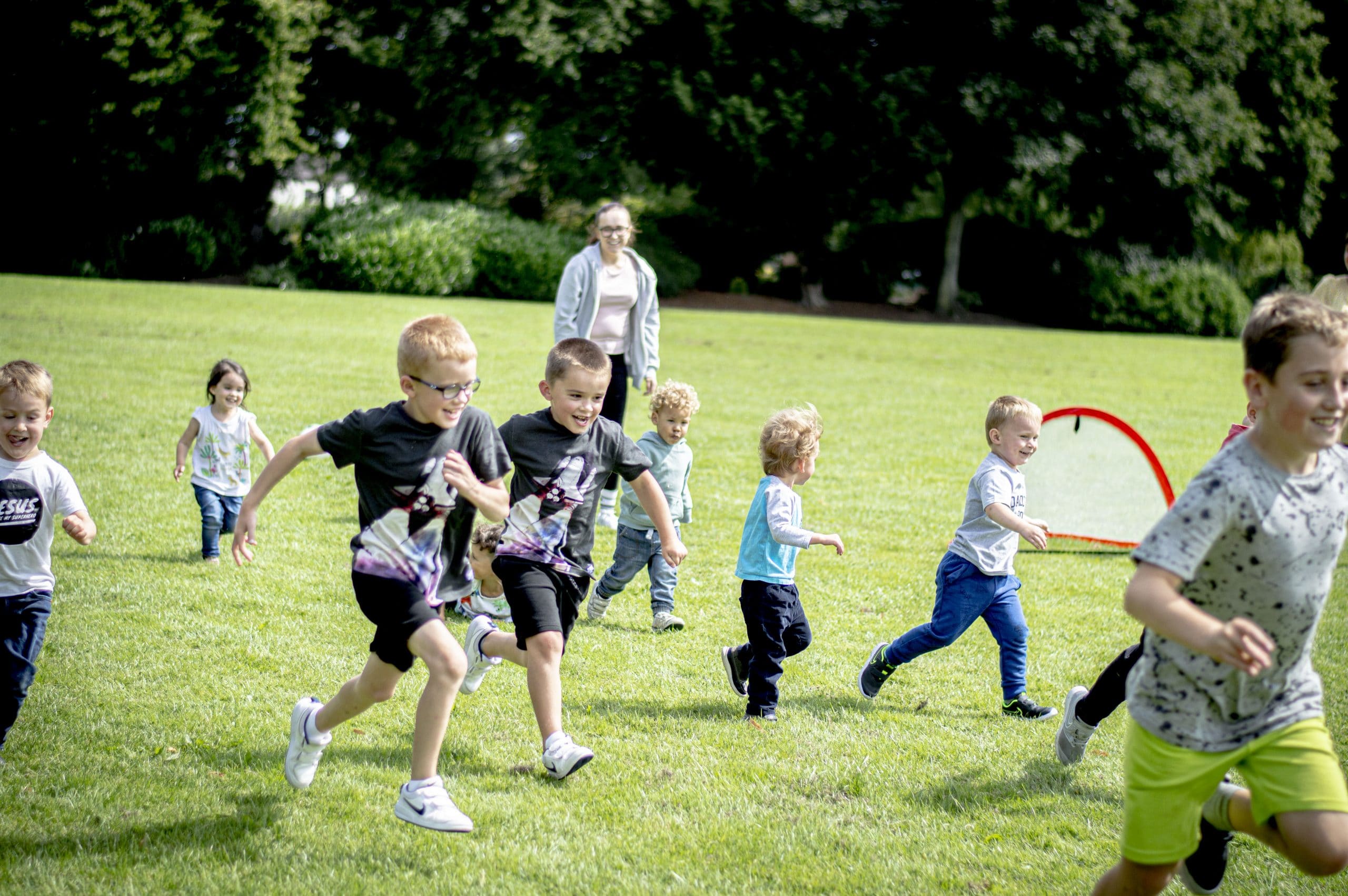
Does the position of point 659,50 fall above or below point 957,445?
above

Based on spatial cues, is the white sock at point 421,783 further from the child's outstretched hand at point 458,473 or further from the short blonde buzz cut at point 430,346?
the short blonde buzz cut at point 430,346

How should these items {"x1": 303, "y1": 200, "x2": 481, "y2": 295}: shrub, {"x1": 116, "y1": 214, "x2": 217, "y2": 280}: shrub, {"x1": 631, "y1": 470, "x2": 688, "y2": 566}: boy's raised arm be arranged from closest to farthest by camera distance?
{"x1": 631, "y1": 470, "x2": 688, "y2": 566}: boy's raised arm < {"x1": 303, "y1": 200, "x2": 481, "y2": 295}: shrub < {"x1": 116, "y1": 214, "x2": 217, "y2": 280}: shrub

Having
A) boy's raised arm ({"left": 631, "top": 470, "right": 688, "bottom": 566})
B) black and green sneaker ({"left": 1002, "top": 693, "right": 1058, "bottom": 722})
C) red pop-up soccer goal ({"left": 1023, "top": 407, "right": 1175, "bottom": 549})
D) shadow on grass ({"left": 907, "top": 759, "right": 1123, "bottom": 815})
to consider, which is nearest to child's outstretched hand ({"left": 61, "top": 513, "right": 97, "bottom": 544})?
boy's raised arm ({"left": 631, "top": 470, "right": 688, "bottom": 566})

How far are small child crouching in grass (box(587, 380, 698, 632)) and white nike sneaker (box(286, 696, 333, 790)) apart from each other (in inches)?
101

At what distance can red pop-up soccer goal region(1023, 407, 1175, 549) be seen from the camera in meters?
8.73

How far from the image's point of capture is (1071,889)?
12.4 feet

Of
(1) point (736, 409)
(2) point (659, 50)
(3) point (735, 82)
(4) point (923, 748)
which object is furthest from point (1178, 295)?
(4) point (923, 748)

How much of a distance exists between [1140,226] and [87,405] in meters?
34.6

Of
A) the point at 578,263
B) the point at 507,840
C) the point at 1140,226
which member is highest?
the point at 1140,226

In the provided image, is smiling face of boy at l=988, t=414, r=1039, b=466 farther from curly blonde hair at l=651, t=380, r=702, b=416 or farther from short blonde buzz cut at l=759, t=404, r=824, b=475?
curly blonde hair at l=651, t=380, r=702, b=416

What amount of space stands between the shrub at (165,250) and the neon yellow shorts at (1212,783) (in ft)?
100

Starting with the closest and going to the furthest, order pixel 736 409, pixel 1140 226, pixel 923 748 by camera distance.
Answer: pixel 923 748 → pixel 736 409 → pixel 1140 226

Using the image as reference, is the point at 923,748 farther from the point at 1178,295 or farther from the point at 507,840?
the point at 1178,295

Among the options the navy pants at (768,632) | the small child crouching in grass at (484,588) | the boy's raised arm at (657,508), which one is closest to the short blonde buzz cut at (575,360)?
the boy's raised arm at (657,508)
